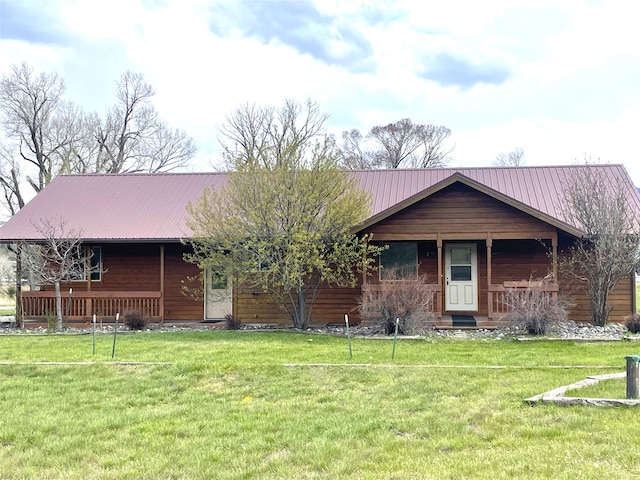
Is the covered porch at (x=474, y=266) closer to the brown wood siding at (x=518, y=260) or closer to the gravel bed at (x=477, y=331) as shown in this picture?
the brown wood siding at (x=518, y=260)

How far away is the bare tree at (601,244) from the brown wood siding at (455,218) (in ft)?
4.89

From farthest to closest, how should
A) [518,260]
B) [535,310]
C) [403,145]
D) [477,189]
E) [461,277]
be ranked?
1. [403,145]
2. [461,277]
3. [518,260]
4. [477,189]
5. [535,310]

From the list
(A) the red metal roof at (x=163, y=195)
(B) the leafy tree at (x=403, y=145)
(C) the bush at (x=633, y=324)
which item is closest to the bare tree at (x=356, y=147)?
(B) the leafy tree at (x=403, y=145)

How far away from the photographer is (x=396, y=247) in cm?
1591

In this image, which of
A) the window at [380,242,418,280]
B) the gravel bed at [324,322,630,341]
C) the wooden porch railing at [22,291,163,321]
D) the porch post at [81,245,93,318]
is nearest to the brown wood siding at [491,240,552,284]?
the gravel bed at [324,322,630,341]

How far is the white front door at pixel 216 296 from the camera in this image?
16406 mm

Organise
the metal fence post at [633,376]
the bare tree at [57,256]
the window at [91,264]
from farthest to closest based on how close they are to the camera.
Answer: the window at [91,264]
the bare tree at [57,256]
the metal fence post at [633,376]

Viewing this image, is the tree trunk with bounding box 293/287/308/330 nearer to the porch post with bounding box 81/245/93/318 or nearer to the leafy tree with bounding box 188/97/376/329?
the leafy tree with bounding box 188/97/376/329

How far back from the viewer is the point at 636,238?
13.7 m

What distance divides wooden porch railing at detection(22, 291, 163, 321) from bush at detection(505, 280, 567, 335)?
30.7 feet

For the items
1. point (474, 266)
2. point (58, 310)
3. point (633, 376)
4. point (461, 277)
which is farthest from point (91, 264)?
point (633, 376)

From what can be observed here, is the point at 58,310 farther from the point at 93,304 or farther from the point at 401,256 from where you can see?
the point at 401,256

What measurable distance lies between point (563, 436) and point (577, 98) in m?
15.4

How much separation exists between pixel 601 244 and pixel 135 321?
11724mm
